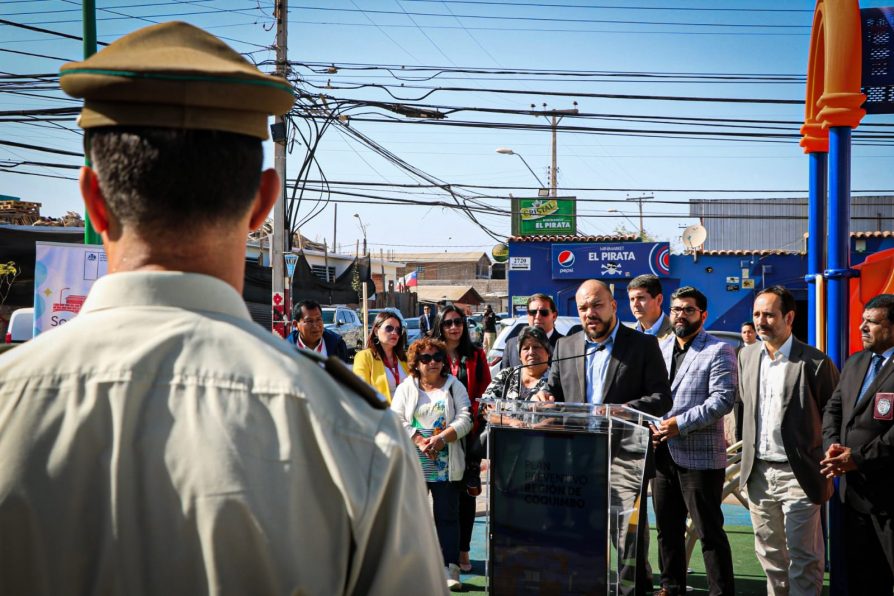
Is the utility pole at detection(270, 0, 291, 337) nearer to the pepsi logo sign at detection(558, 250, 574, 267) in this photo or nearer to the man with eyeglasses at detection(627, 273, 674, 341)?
the man with eyeglasses at detection(627, 273, 674, 341)

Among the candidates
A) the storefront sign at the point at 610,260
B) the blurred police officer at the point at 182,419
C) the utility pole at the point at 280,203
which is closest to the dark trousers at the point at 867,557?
the blurred police officer at the point at 182,419

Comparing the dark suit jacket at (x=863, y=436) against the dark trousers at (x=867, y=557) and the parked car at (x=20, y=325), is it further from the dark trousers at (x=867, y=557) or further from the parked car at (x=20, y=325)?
the parked car at (x=20, y=325)

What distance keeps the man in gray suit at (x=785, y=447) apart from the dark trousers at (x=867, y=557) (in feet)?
0.93

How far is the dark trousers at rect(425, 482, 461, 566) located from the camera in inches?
231

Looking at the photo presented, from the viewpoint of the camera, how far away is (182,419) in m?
1.17

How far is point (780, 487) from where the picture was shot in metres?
5.21

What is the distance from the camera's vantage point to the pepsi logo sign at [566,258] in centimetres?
2822

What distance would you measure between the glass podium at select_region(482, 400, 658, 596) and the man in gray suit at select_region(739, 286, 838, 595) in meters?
1.50

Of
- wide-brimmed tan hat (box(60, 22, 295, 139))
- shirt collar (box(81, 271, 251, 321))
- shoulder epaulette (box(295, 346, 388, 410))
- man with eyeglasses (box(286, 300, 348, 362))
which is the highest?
wide-brimmed tan hat (box(60, 22, 295, 139))

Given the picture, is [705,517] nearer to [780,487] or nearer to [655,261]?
[780,487]

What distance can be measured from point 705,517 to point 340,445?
4.71 metres

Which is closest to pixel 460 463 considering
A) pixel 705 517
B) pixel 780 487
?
pixel 705 517

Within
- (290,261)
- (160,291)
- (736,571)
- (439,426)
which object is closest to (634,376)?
(439,426)

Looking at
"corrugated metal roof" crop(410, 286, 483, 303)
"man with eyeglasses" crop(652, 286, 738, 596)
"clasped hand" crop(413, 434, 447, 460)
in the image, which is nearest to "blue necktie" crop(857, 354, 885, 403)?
"man with eyeglasses" crop(652, 286, 738, 596)
